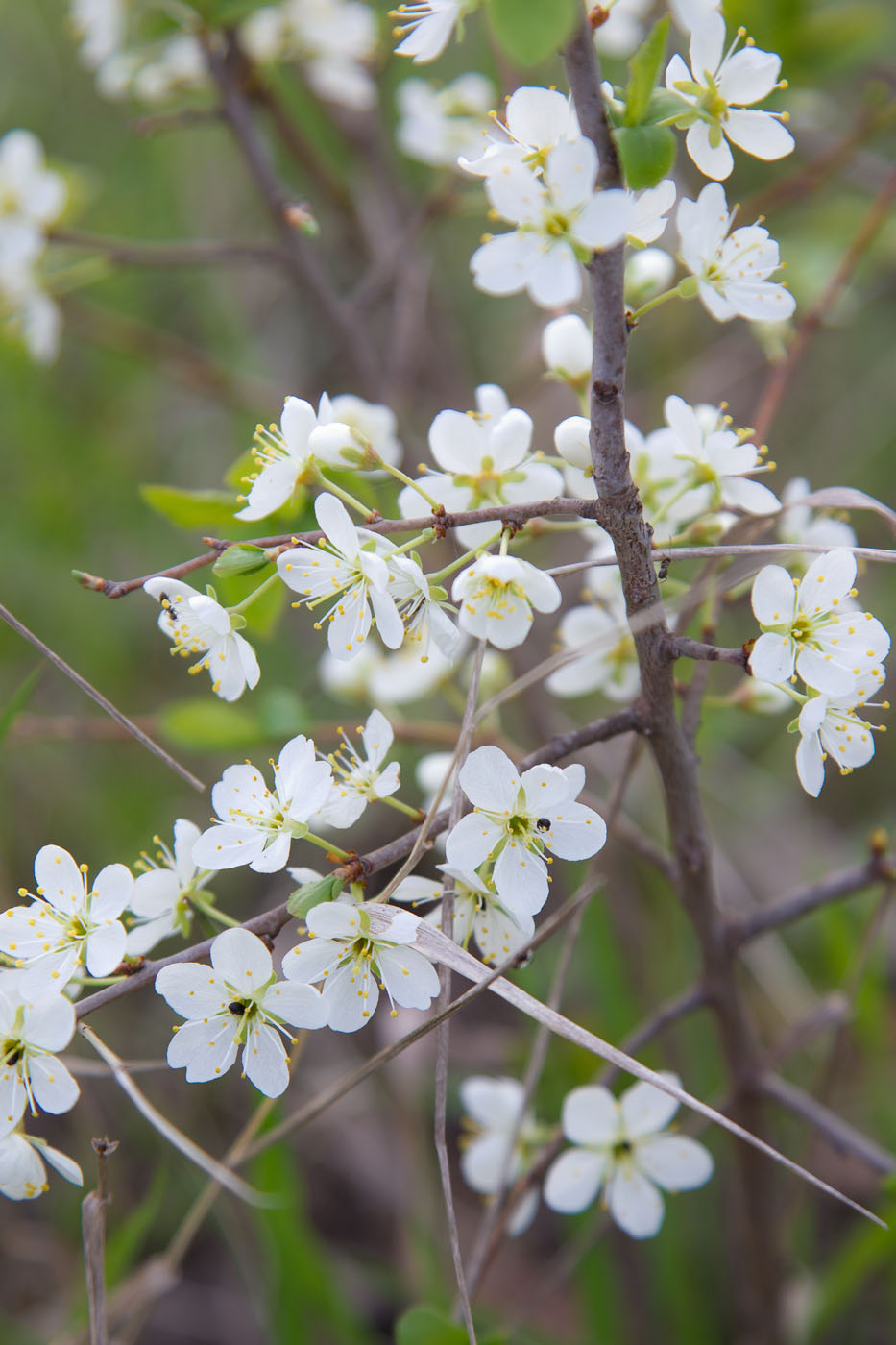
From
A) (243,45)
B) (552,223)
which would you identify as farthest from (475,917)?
(243,45)

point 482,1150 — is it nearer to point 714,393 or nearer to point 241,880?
point 241,880

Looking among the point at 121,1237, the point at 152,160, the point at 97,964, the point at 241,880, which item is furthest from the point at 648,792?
the point at 152,160

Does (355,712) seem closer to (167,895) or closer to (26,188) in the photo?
(26,188)

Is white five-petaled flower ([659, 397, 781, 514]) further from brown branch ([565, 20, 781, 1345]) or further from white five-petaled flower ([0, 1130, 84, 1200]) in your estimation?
white five-petaled flower ([0, 1130, 84, 1200])

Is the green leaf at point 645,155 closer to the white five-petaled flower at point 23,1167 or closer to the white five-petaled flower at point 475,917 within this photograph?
the white five-petaled flower at point 475,917

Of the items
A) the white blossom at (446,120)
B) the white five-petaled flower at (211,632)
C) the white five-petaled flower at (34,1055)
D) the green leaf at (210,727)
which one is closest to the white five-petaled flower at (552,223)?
the white five-petaled flower at (211,632)

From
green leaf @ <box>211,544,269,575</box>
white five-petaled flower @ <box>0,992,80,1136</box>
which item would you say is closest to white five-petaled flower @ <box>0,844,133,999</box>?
white five-petaled flower @ <box>0,992,80,1136</box>

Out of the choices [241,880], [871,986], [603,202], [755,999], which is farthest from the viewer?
[241,880]
